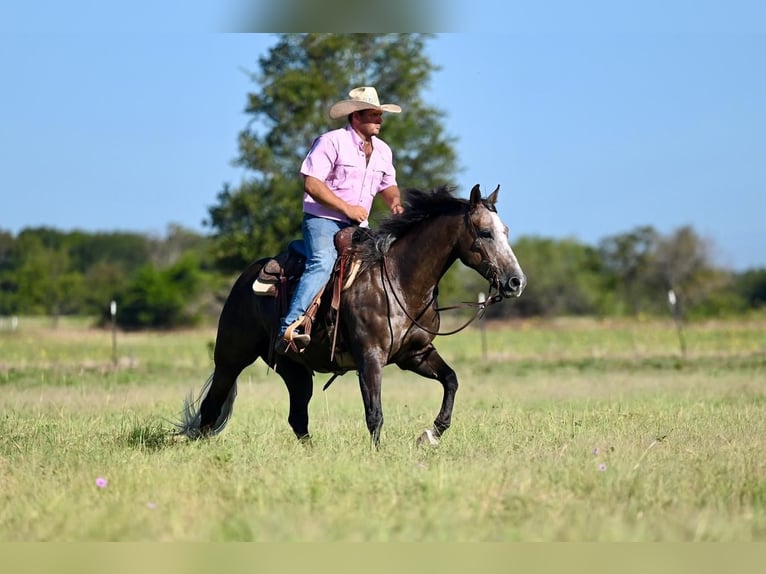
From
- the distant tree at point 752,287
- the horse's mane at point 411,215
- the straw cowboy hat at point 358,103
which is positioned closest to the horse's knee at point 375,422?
the horse's mane at point 411,215

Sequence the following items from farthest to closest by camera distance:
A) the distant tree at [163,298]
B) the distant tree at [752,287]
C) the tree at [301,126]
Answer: the distant tree at [752,287] → the distant tree at [163,298] → the tree at [301,126]

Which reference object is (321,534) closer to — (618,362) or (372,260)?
(372,260)

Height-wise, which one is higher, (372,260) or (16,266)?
(16,266)

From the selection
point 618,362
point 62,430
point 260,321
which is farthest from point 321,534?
point 618,362

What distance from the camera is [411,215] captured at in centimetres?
885

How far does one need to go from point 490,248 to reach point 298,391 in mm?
2568

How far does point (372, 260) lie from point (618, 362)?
16.2 metres

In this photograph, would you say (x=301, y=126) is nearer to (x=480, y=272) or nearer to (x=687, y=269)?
(x=480, y=272)

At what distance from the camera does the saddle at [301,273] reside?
8.64 metres

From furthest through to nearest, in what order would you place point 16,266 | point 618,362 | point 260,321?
point 16,266 → point 618,362 → point 260,321

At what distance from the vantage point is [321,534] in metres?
5.10

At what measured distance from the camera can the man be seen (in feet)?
28.2

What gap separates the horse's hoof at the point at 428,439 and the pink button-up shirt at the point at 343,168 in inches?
74.8

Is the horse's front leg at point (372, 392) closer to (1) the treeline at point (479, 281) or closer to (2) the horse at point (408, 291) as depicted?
(2) the horse at point (408, 291)
